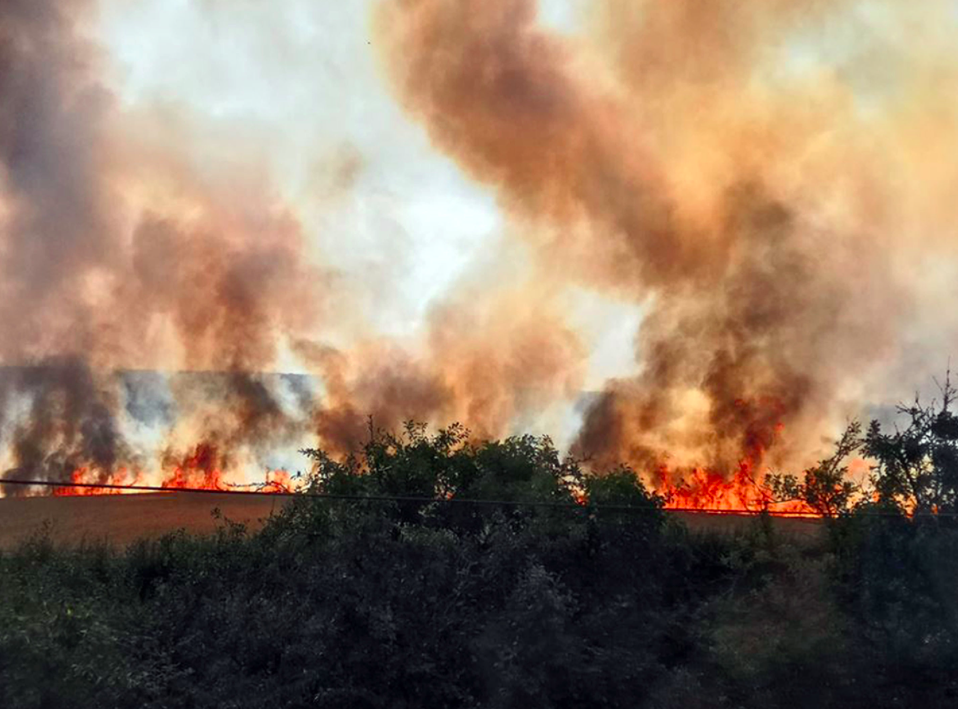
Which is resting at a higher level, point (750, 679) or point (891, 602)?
point (891, 602)

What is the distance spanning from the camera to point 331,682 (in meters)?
11.9

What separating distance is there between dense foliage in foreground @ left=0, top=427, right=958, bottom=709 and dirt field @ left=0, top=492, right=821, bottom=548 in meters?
2.07

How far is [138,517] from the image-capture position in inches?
842

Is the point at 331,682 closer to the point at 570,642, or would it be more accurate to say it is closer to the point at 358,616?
the point at 358,616

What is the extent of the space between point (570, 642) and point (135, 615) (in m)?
6.04

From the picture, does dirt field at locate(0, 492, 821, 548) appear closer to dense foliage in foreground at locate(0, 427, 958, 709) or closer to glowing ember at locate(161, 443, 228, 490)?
glowing ember at locate(161, 443, 228, 490)

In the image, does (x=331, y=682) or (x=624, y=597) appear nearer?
(x=331, y=682)

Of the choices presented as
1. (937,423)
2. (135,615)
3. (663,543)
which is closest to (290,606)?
(135,615)

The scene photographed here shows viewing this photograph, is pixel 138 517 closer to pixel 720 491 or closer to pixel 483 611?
pixel 483 611

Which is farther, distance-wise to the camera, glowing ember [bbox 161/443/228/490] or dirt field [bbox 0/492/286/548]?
glowing ember [bbox 161/443/228/490]

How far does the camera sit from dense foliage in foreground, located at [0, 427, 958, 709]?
11875 millimetres

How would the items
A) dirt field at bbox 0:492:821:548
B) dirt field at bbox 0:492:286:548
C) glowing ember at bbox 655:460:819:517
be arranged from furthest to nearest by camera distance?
dirt field at bbox 0:492:286:548
dirt field at bbox 0:492:821:548
glowing ember at bbox 655:460:819:517

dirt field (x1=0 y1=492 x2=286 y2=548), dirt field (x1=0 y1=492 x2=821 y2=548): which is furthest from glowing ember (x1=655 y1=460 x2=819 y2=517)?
dirt field (x1=0 y1=492 x2=286 y2=548)

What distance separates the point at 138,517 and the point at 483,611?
1163 cm
